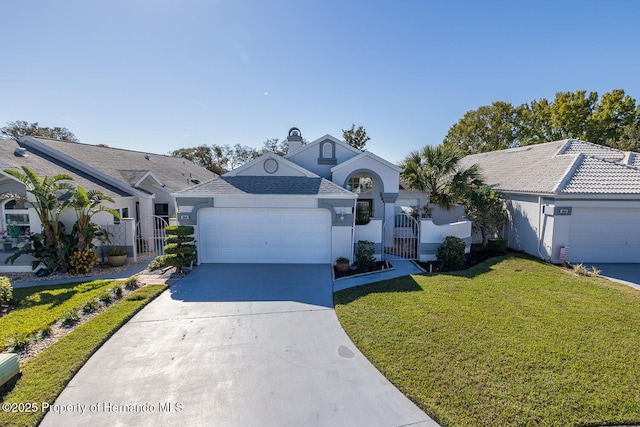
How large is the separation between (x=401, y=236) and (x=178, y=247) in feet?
35.1

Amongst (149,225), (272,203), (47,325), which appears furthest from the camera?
(149,225)

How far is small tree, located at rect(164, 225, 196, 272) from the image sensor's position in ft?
37.5

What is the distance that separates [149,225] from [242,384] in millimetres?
14480

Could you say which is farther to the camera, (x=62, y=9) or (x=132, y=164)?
(x=132, y=164)

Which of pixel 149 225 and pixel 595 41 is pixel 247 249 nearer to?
pixel 149 225

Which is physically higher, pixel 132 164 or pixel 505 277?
pixel 132 164

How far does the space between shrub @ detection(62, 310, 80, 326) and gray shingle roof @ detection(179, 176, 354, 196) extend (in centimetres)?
598

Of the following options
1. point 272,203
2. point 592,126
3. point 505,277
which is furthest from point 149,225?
point 592,126

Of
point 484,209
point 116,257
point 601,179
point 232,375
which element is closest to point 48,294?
point 116,257

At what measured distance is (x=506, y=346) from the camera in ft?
20.6

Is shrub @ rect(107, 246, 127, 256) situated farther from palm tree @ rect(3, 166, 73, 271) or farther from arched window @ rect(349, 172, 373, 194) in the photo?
arched window @ rect(349, 172, 373, 194)

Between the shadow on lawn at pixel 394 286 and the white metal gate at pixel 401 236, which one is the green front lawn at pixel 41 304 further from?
the white metal gate at pixel 401 236

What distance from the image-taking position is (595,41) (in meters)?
13.8

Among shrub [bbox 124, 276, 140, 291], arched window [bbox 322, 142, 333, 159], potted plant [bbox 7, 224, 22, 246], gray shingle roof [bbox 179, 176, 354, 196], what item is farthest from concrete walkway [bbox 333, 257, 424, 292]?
potted plant [bbox 7, 224, 22, 246]
